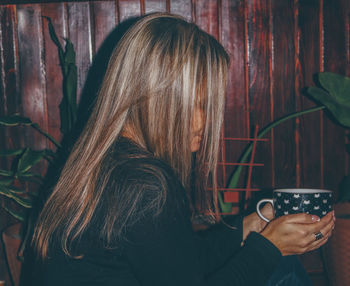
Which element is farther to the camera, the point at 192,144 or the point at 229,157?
the point at 229,157

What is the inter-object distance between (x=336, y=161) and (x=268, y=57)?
0.57 m

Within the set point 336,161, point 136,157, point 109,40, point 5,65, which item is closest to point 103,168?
point 136,157

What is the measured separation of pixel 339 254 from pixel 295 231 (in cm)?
58

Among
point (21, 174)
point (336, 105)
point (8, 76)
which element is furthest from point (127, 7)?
point (336, 105)

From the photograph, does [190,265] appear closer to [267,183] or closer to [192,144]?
[192,144]

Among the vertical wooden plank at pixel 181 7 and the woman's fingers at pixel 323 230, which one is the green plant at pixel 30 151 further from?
the woman's fingers at pixel 323 230

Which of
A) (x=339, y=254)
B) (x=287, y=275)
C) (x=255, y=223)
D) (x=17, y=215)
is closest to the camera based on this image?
(x=287, y=275)

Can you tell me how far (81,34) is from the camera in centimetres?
159

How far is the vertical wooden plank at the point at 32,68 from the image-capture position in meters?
1.58

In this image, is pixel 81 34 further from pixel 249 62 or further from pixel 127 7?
pixel 249 62

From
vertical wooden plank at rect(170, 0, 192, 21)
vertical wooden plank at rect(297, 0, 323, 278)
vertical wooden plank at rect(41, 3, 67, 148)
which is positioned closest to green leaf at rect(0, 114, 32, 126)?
vertical wooden plank at rect(41, 3, 67, 148)

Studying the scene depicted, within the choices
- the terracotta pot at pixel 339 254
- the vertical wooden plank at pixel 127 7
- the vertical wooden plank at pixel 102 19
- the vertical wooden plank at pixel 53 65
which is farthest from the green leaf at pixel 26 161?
the terracotta pot at pixel 339 254

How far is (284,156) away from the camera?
1668mm

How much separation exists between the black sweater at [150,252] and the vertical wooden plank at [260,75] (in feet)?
3.26
